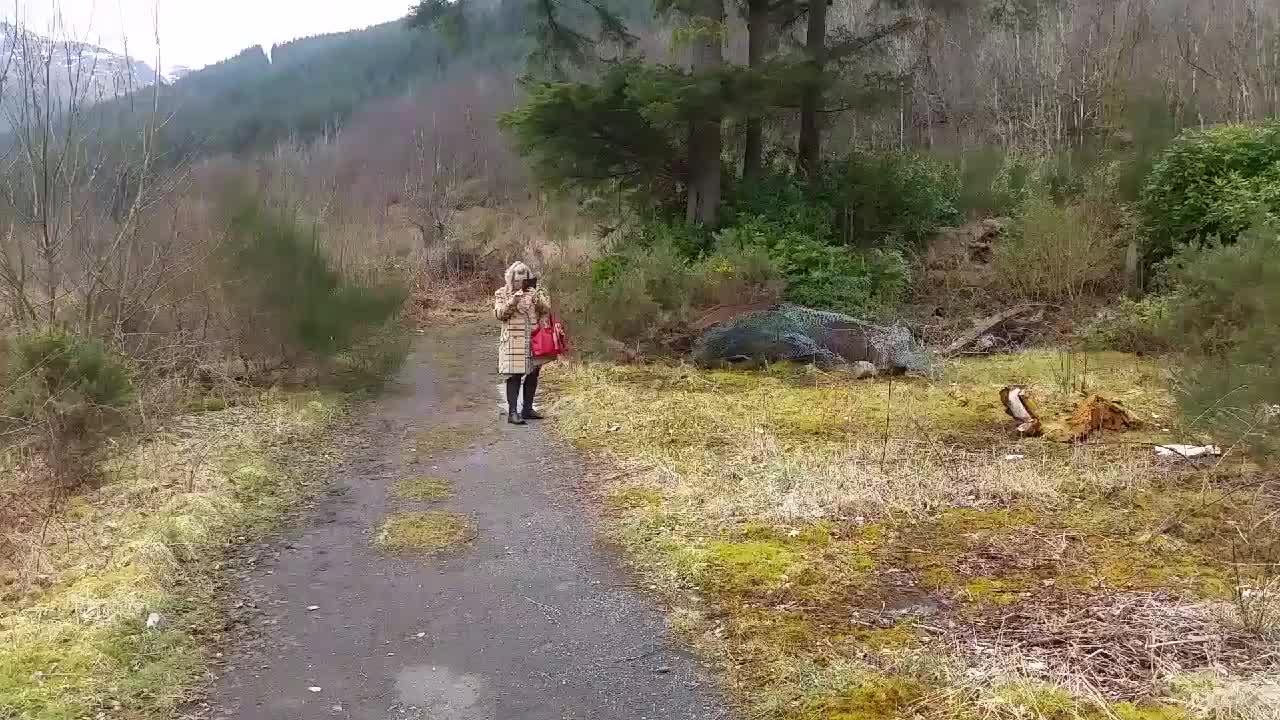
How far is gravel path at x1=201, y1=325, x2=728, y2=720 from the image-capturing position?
3969 millimetres

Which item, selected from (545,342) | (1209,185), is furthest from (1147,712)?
(1209,185)

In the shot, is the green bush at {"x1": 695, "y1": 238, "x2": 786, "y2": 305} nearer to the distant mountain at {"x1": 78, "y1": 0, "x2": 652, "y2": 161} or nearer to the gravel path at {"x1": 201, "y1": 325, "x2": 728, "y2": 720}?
the distant mountain at {"x1": 78, "y1": 0, "x2": 652, "y2": 161}

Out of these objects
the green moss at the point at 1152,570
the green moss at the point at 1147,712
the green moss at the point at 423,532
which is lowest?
the green moss at the point at 423,532

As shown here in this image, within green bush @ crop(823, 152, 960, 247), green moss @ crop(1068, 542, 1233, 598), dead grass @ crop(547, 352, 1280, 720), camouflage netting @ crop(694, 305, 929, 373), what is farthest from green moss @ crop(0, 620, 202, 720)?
green bush @ crop(823, 152, 960, 247)

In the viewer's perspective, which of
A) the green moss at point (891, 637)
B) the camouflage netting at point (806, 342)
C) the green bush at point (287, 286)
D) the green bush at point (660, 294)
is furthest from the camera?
the green bush at point (660, 294)

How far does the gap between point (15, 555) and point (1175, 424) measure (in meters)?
8.92

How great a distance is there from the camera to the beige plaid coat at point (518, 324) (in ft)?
30.8

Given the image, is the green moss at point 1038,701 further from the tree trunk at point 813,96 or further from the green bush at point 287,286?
the tree trunk at point 813,96

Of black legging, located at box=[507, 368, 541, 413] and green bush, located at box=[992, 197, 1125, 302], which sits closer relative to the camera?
black legging, located at box=[507, 368, 541, 413]

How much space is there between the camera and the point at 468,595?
5.17m

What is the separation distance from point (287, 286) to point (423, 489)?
4926 mm

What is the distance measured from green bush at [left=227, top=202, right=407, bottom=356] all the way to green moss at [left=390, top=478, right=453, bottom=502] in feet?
14.6

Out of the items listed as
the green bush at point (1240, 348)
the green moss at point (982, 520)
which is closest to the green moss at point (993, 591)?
the green moss at point (982, 520)

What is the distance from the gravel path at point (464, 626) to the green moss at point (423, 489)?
11 centimetres
